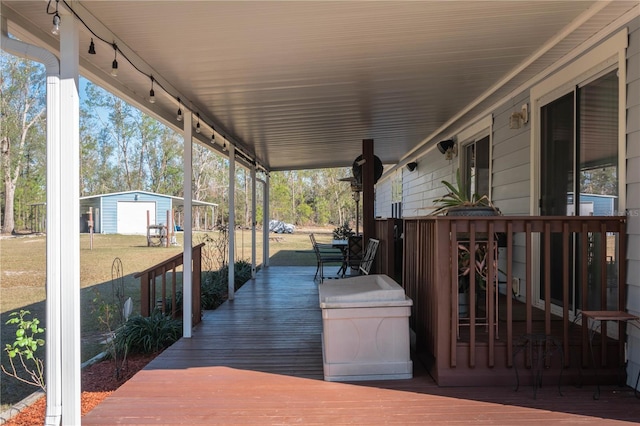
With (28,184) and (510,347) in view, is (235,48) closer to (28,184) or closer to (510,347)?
(510,347)

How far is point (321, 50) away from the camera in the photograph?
3.19 metres

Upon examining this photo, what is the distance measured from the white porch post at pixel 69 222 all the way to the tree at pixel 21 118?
2142mm

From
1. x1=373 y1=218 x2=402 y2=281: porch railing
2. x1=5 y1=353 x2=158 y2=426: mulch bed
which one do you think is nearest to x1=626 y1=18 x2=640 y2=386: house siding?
x1=373 y1=218 x2=402 y2=281: porch railing

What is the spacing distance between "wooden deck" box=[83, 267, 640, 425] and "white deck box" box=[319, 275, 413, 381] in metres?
0.10

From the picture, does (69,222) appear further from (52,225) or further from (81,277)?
(81,277)

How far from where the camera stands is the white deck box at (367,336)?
3008 mm

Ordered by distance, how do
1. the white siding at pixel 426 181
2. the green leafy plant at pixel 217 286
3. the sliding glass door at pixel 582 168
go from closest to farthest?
the sliding glass door at pixel 582 168 < the green leafy plant at pixel 217 286 < the white siding at pixel 426 181

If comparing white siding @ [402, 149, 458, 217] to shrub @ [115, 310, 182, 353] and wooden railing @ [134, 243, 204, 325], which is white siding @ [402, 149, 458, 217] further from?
shrub @ [115, 310, 182, 353]

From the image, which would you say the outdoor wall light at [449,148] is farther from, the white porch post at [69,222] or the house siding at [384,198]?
the house siding at [384,198]

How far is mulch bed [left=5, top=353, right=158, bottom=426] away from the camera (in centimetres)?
281

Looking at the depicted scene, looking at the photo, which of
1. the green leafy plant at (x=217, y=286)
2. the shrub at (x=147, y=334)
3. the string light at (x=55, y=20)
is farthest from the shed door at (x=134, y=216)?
the string light at (x=55, y=20)

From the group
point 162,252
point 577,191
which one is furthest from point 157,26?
point 162,252

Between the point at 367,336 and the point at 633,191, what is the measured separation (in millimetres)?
1869

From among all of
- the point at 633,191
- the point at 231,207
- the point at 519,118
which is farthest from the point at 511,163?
the point at 231,207
